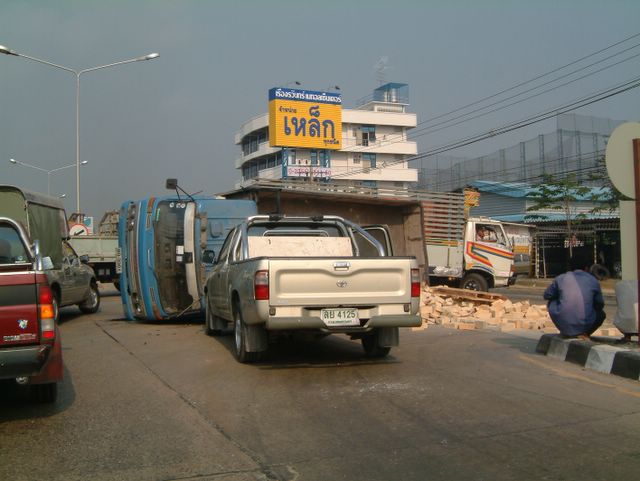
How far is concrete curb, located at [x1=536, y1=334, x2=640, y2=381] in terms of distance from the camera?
266 inches

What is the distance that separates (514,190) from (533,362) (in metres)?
35.6

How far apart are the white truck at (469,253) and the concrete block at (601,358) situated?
1167cm

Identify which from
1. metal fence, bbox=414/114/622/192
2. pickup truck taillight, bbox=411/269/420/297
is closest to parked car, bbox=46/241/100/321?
pickup truck taillight, bbox=411/269/420/297

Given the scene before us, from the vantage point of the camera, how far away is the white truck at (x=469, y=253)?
62.9 feet

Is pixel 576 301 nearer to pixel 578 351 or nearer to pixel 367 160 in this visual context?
pixel 578 351

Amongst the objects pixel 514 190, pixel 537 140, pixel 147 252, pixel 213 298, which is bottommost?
pixel 213 298

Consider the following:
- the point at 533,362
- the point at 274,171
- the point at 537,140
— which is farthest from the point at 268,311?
the point at 274,171

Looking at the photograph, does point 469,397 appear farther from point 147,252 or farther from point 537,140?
point 537,140

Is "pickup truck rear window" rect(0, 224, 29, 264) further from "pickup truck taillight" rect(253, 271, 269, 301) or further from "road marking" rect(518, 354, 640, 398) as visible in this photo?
"road marking" rect(518, 354, 640, 398)

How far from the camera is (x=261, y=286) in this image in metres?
6.79

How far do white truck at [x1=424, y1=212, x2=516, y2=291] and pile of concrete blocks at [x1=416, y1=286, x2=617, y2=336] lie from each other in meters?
2.66

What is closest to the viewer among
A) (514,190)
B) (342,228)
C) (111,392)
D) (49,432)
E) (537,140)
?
(49,432)

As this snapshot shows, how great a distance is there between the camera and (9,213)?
1295cm

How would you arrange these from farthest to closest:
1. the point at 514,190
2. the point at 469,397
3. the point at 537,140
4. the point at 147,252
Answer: the point at 537,140 < the point at 514,190 < the point at 147,252 < the point at 469,397
